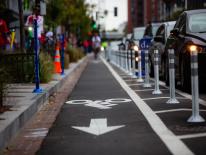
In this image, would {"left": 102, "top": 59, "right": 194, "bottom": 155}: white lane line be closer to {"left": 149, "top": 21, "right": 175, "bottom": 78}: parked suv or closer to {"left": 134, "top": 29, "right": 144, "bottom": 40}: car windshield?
{"left": 149, "top": 21, "right": 175, "bottom": 78}: parked suv

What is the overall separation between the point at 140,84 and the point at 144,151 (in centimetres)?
1100

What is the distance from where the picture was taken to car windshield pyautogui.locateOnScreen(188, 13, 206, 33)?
14.4 m

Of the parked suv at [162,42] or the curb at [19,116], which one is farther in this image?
the parked suv at [162,42]

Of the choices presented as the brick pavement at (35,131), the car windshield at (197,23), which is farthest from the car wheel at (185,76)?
the brick pavement at (35,131)

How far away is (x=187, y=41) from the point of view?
13828 millimetres

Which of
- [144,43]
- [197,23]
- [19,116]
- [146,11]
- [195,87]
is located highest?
[146,11]

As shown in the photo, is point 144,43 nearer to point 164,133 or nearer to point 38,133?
point 38,133

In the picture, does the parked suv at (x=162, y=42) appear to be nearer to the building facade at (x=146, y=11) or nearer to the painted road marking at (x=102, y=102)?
the painted road marking at (x=102, y=102)

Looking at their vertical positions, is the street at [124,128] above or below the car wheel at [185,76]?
below

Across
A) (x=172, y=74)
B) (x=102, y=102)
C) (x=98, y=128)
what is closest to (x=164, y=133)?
(x=98, y=128)

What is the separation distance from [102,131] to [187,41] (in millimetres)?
5482

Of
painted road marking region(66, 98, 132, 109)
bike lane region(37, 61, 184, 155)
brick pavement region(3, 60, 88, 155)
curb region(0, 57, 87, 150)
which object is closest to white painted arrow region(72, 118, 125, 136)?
bike lane region(37, 61, 184, 155)

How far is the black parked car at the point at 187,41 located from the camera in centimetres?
1343

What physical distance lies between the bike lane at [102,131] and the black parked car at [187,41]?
59.6 inches
